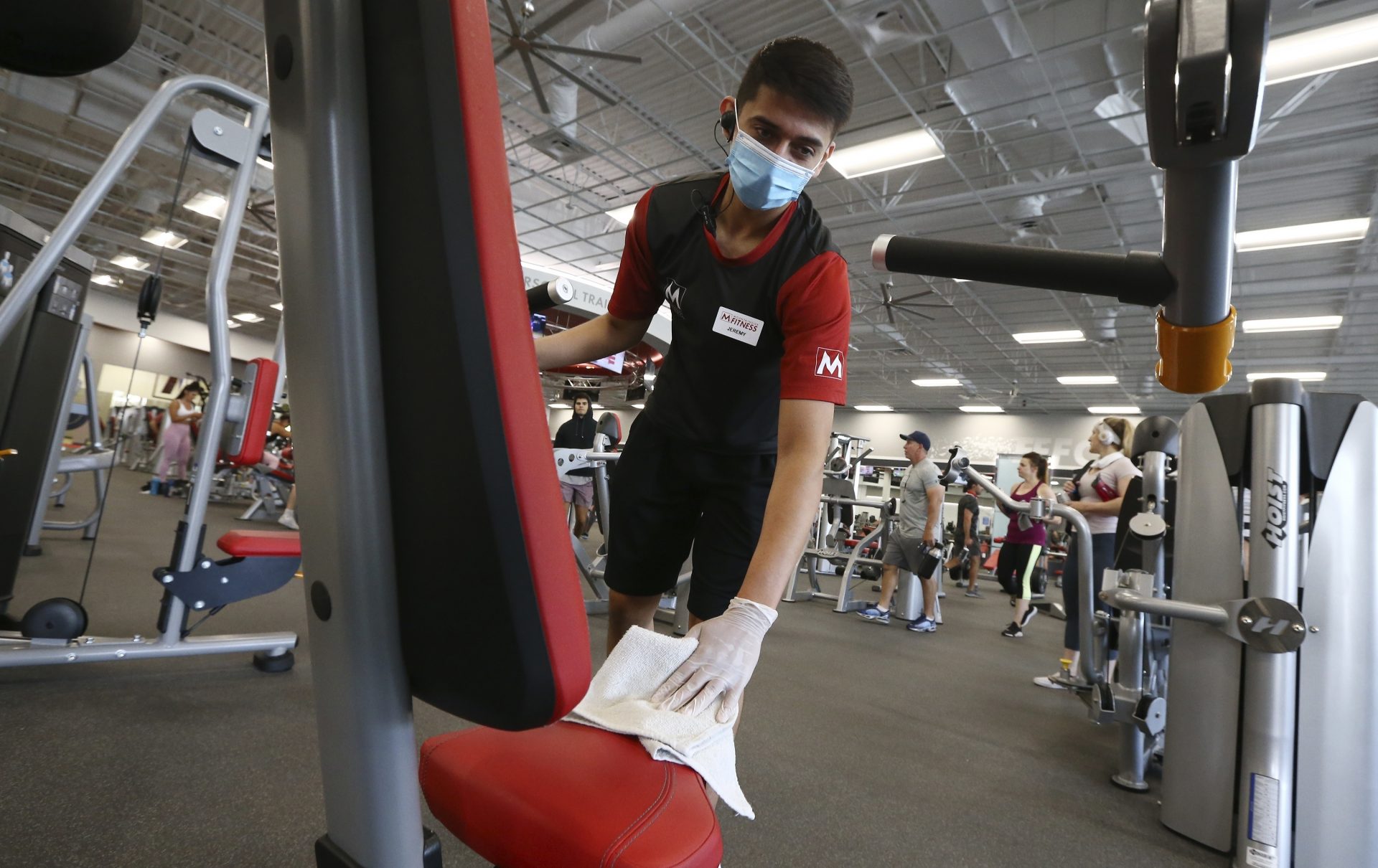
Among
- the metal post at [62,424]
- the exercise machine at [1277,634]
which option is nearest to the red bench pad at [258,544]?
the metal post at [62,424]

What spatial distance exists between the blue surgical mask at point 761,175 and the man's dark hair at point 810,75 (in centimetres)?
8

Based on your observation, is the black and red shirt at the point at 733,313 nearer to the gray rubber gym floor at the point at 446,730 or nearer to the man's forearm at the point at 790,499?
the man's forearm at the point at 790,499

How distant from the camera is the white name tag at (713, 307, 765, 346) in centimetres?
101

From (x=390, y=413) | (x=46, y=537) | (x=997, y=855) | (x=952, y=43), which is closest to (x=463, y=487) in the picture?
(x=390, y=413)

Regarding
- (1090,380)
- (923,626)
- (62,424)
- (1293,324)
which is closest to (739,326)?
(62,424)

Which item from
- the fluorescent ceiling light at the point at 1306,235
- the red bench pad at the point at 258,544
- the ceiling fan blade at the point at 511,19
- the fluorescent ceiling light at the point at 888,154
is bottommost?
the red bench pad at the point at 258,544

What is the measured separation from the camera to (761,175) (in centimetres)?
100

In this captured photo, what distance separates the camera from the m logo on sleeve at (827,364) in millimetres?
903

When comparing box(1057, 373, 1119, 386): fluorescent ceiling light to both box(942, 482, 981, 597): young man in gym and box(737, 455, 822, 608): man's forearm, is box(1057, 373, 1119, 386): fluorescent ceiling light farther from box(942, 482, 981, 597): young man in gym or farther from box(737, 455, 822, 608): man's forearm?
box(737, 455, 822, 608): man's forearm

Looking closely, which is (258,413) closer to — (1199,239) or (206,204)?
(1199,239)

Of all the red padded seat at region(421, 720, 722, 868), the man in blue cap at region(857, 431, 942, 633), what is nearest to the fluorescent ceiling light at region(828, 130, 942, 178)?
the man in blue cap at region(857, 431, 942, 633)

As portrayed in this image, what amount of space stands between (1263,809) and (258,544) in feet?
8.72

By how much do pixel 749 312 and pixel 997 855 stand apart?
148 centimetres

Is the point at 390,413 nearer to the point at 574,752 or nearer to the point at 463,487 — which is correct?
the point at 463,487
